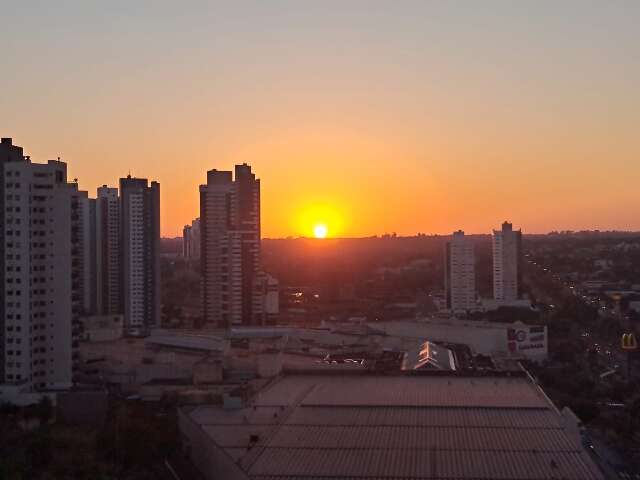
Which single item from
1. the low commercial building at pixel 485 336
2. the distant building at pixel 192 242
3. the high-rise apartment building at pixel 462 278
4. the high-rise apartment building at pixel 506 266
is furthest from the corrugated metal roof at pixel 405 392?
the distant building at pixel 192 242

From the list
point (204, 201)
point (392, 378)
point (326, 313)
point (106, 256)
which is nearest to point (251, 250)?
point (204, 201)

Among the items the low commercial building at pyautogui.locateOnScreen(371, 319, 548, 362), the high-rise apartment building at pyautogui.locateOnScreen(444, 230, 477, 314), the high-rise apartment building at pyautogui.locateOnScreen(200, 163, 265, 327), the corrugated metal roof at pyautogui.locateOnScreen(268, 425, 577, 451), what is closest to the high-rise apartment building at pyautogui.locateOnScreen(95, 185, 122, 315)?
the high-rise apartment building at pyautogui.locateOnScreen(200, 163, 265, 327)

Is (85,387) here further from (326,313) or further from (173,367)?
(326,313)

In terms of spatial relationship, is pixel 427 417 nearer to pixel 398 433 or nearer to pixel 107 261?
pixel 398 433

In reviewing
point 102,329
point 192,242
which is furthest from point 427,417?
point 192,242

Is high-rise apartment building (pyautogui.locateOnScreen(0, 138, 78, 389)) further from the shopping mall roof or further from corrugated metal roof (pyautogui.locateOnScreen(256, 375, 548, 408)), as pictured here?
corrugated metal roof (pyautogui.locateOnScreen(256, 375, 548, 408))

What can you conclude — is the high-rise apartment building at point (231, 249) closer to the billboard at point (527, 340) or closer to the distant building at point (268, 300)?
the distant building at point (268, 300)
